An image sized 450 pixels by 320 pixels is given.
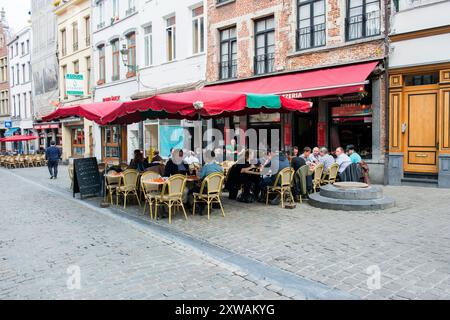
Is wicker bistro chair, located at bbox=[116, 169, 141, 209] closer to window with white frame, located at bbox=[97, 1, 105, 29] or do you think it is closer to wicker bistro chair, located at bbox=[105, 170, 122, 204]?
wicker bistro chair, located at bbox=[105, 170, 122, 204]

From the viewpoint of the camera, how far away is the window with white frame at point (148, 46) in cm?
2080

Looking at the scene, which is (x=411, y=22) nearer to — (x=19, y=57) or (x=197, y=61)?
(x=197, y=61)

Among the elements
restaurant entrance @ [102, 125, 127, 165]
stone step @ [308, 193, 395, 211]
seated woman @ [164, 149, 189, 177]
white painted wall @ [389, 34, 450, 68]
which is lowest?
stone step @ [308, 193, 395, 211]

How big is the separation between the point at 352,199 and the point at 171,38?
14.2 m

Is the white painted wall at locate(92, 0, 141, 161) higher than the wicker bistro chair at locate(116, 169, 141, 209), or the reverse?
the white painted wall at locate(92, 0, 141, 161)

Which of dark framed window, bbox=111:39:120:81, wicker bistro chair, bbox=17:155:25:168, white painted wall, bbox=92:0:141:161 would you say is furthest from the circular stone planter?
wicker bistro chair, bbox=17:155:25:168

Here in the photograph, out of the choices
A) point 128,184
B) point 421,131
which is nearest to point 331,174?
point 421,131

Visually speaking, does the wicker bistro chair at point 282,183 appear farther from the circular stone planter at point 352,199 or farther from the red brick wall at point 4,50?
the red brick wall at point 4,50

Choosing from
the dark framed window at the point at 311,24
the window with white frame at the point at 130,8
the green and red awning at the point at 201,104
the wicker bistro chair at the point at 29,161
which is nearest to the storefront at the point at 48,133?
the wicker bistro chair at the point at 29,161

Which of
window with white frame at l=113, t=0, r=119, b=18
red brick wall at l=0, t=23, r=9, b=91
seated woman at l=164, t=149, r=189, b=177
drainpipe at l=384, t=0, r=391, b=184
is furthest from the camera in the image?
red brick wall at l=0, t=23, r=9, b=91

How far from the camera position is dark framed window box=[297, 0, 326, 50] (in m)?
13.0

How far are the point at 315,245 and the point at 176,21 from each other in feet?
Result: 51.6

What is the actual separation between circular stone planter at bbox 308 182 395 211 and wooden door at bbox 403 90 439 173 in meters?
3.53

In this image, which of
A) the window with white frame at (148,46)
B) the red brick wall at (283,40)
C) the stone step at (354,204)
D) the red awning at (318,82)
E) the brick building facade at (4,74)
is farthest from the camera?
the brick building facade at (4,74)
